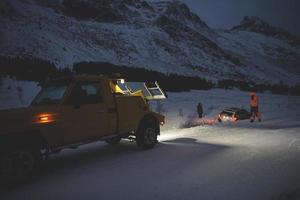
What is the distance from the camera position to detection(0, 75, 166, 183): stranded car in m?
6.02

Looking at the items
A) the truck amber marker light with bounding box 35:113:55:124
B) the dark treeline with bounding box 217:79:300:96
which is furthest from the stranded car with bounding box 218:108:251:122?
the dark treeline with bounding box 217:79:300:96

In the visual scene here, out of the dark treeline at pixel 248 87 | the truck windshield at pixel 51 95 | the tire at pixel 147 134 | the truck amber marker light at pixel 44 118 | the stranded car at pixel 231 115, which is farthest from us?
the dark treeline at pixel 248 87

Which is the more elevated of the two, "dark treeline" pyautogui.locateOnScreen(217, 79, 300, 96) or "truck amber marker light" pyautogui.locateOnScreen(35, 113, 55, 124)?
"dark treeline" pyautogui.locateOnScreen(217, 79, 300, 96)

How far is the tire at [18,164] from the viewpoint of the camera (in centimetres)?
586

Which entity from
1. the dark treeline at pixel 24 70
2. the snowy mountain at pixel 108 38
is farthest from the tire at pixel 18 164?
the snowy mountain at pixel 108 38

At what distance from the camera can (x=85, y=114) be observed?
7332 millimetres

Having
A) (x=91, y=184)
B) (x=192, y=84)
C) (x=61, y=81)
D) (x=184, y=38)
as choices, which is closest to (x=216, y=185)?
(x=91, y=184)

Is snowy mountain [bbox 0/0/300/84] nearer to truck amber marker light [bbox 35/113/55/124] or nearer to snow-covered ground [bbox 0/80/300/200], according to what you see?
snow-covered ground [bbox 0/80/300/200]

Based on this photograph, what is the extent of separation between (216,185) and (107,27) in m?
90.3

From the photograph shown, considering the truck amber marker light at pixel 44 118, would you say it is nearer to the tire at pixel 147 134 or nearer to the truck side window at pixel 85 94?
the truck side window at pixel 85 94

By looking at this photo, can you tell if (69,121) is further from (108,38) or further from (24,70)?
(108,38)

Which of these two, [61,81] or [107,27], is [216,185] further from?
[107,27]

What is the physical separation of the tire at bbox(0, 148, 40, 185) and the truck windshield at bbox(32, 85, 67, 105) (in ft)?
4.39

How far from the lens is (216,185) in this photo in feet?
18.5
